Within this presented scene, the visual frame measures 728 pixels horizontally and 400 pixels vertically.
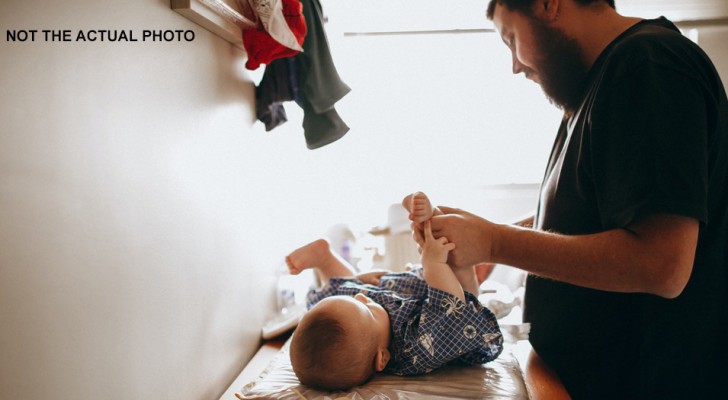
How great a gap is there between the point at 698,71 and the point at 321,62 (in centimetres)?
137

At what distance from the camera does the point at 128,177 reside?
103 centimetres

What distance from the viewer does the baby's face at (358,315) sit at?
133cm

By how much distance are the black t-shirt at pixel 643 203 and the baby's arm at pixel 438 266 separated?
0.21 metres

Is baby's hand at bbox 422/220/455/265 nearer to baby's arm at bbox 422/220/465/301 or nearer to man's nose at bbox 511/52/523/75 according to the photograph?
baby's arm at bbox 422/220/465/301

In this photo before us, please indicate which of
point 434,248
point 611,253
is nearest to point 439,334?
point 434,248

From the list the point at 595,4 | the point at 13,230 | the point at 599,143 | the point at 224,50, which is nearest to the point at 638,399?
the point at 599,143

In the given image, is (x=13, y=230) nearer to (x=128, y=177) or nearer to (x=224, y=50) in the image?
(x=128, y=177)

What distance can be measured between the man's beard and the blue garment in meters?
0.56

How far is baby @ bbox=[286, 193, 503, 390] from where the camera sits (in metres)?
1.30

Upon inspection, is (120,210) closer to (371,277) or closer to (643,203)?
(643,203)

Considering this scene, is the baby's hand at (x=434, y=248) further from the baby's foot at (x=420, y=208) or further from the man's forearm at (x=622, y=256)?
the man's forearm at (x=622, y=256)

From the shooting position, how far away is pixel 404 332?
1.47 meters

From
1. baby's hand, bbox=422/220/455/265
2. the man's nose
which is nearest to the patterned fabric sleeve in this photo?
baby's hand, bbox=422/220/455/265

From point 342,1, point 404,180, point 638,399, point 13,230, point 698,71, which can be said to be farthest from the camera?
point 404,180
